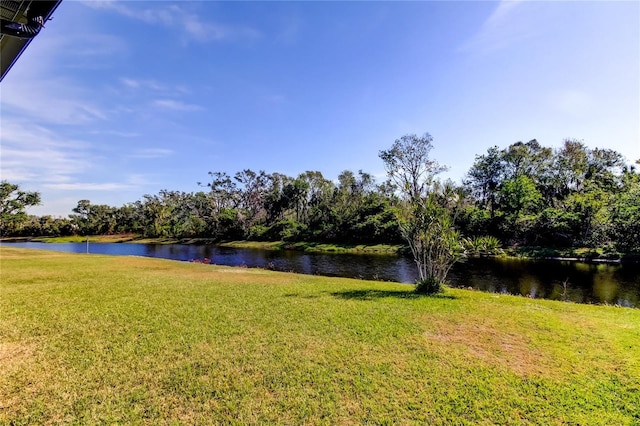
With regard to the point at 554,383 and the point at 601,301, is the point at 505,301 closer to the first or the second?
the point at 554,383

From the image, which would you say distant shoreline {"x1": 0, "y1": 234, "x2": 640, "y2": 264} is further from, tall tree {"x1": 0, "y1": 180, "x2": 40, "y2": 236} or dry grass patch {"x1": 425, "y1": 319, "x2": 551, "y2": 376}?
tall tree {"x1": 0, "y1": 180, "x2": 40, "y2": 236}

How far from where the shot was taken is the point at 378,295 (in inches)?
470

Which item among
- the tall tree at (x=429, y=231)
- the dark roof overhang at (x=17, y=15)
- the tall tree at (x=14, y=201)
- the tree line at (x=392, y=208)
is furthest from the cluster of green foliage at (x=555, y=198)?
the tall tree at (x=14, y=201)

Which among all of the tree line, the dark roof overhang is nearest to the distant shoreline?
the tree line

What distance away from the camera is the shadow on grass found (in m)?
11.5

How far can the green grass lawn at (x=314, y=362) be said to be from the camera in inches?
177

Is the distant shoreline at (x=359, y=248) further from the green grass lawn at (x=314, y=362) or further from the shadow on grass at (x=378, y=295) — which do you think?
the green grass lawn at (x=314, y=362)

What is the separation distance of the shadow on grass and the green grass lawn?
746 mm

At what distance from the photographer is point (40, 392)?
16.3 feet

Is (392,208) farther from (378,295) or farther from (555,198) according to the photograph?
(555,198)

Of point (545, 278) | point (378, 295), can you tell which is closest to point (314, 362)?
point (378, 295)

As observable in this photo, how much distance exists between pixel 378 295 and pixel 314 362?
6.45m

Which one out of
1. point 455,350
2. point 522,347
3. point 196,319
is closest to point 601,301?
point 522,347

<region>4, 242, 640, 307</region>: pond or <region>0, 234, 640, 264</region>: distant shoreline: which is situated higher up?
<region>0, 234, 640, 264</region>: distant shoreline
